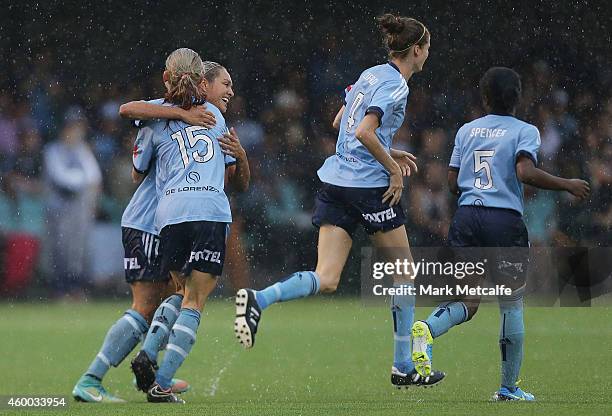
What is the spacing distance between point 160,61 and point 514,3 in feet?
12.9

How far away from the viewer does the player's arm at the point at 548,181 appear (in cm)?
670

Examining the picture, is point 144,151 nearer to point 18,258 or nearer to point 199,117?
point 199,117

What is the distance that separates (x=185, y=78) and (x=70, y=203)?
743 centimetres

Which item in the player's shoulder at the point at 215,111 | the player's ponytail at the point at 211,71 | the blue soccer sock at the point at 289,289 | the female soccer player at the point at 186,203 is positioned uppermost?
the player's ponytail at the point at 211,71

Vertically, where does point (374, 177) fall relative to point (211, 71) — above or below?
below

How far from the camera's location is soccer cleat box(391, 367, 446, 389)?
7027mm

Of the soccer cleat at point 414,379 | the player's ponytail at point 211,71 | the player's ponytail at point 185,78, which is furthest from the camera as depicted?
the player's ponytail at point 211,71

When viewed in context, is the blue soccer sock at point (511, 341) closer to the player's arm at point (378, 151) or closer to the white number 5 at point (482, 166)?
the white number 5 at point (482, 166)

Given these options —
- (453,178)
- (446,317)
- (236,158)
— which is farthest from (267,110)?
(446,317)

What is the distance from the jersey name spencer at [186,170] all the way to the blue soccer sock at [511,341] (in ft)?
4.63

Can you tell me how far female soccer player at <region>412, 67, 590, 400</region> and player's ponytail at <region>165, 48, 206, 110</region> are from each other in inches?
53.3

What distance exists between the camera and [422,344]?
691 centimetres

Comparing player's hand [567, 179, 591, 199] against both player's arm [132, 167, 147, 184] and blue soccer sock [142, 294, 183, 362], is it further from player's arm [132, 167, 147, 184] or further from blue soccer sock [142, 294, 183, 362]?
player's arm [132, 167, 147, 184]

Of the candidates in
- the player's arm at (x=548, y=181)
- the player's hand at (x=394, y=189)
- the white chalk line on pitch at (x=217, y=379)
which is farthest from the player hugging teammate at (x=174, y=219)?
the player's arm at (x=548, y=181)
